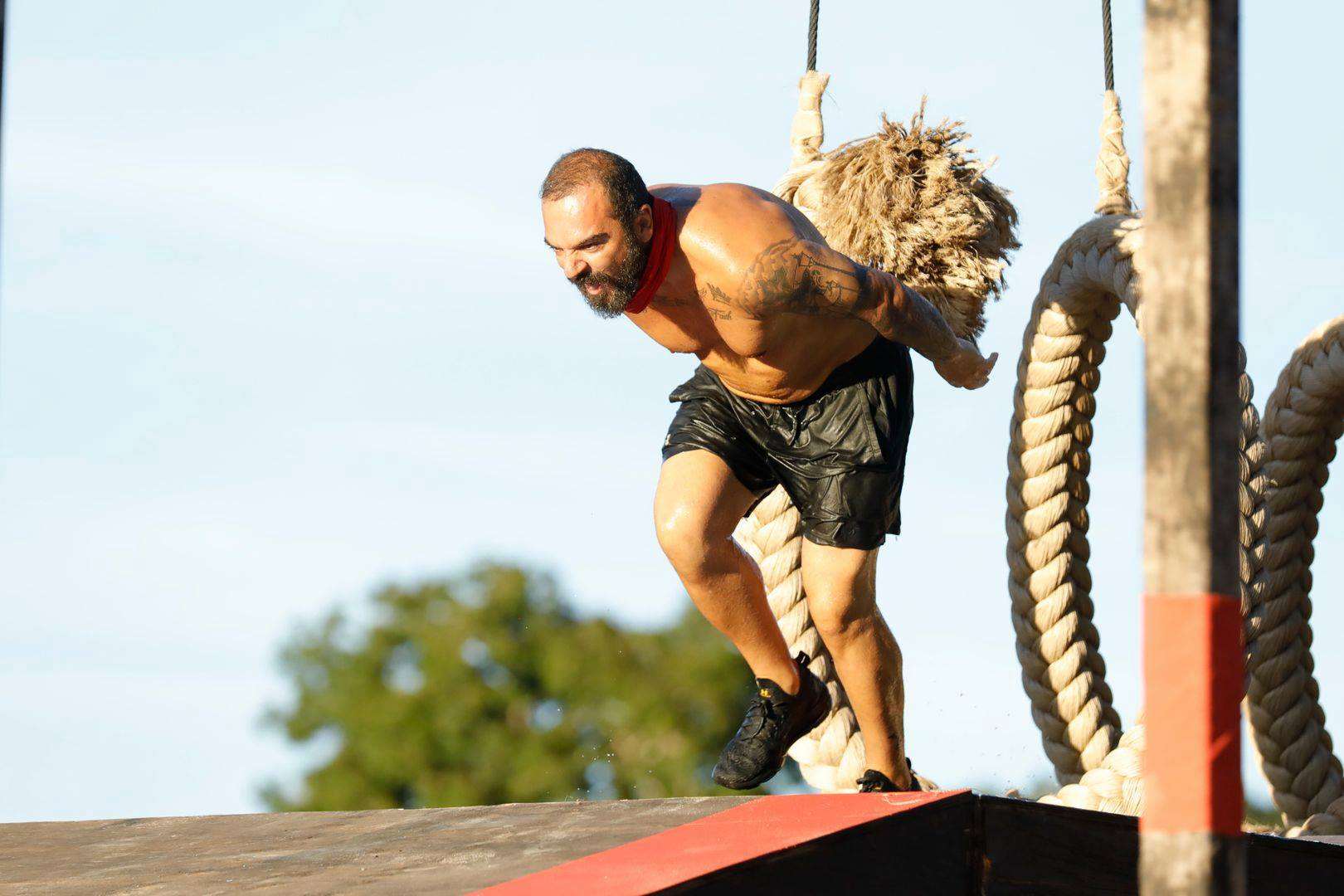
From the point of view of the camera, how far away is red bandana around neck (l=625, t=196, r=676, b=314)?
318 cm

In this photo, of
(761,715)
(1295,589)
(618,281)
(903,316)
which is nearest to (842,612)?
(761,715)

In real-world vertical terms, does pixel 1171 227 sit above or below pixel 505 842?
above

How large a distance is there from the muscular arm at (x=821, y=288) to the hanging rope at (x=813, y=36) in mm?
1442

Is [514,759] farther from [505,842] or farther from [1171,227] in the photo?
[1171,227]

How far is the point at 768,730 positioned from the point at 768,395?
2.19 feet

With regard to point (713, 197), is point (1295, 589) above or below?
below

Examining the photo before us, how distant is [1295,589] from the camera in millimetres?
4957

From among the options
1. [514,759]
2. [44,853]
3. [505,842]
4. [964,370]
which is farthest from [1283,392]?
[514,759]

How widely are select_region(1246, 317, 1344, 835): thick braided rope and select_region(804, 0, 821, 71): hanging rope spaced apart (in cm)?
165

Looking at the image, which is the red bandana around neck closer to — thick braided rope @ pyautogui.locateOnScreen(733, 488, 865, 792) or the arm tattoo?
the arm tattoo

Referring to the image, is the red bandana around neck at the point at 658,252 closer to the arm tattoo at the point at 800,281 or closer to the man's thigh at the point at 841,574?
the arm tattoo at the point at 800,281

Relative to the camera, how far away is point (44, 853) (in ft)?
10.9

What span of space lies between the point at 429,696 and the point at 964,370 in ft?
56.8

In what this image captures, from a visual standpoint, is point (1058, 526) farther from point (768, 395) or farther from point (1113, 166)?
point (768, 395)
